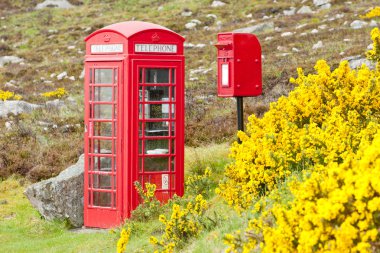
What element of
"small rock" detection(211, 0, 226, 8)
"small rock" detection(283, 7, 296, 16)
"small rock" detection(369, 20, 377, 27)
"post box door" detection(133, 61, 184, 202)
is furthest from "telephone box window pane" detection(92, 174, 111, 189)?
"small rock" detection(211, 0, 226, 8)

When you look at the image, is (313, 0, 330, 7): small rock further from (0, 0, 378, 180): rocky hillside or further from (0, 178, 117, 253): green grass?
(0, 178, 117, 253): green grass

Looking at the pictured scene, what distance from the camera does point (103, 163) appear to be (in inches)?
421

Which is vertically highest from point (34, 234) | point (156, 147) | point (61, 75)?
point (61, 75)

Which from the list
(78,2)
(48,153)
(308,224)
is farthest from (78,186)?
(78,2)

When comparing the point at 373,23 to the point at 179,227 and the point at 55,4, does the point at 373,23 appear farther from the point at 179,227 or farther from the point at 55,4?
the point at 55,4

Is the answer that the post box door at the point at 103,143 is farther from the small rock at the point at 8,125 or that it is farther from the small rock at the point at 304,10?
the small rock at the point at 304,10

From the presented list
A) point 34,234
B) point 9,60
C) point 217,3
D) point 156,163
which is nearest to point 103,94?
point 156,163

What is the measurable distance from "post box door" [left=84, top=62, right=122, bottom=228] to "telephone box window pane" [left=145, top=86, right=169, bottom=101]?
36 cm

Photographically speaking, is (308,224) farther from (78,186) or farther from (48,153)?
(48,153)

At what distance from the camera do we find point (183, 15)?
40.0 metres

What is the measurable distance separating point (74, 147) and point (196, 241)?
28.8 ft

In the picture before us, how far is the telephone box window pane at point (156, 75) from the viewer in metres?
10.2

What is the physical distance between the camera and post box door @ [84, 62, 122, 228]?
10367 mm

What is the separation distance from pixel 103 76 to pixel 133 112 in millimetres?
670
